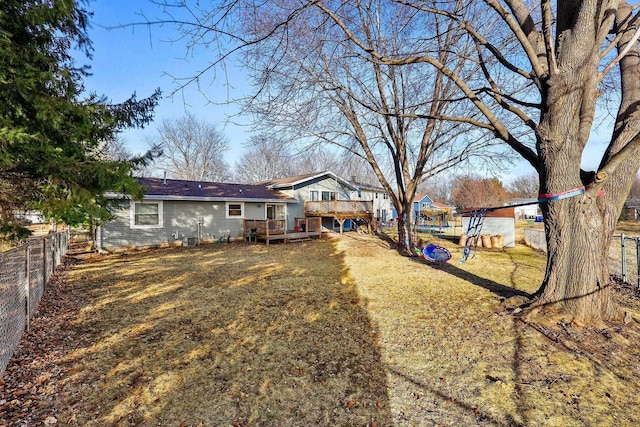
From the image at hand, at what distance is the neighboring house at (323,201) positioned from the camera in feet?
62.0

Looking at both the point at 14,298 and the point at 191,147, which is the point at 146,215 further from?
the point at 191,147

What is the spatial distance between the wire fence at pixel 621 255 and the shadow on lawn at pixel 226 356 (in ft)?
20.4

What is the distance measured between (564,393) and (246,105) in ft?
17.7

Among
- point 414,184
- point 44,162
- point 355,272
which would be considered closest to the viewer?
point 44,162

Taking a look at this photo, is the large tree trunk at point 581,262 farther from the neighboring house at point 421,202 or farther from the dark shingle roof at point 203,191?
the neighboring house at point 421,202

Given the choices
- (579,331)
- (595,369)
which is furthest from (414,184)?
(595,369)

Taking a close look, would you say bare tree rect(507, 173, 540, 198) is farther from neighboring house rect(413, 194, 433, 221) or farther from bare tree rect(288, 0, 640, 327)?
bare tree rect(288, 0, 640, 327)

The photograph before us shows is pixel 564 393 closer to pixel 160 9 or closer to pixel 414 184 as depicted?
pixel 160 9

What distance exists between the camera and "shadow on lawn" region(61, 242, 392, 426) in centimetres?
269

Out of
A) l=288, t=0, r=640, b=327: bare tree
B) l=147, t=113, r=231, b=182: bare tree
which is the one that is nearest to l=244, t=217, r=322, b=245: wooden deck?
l=288, t=0, r=640, b=327: bare tree

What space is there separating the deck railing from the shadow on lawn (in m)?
11.7

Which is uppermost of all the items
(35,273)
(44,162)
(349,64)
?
(349,64)

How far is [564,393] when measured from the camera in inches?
112

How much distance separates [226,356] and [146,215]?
11342 millimetres
